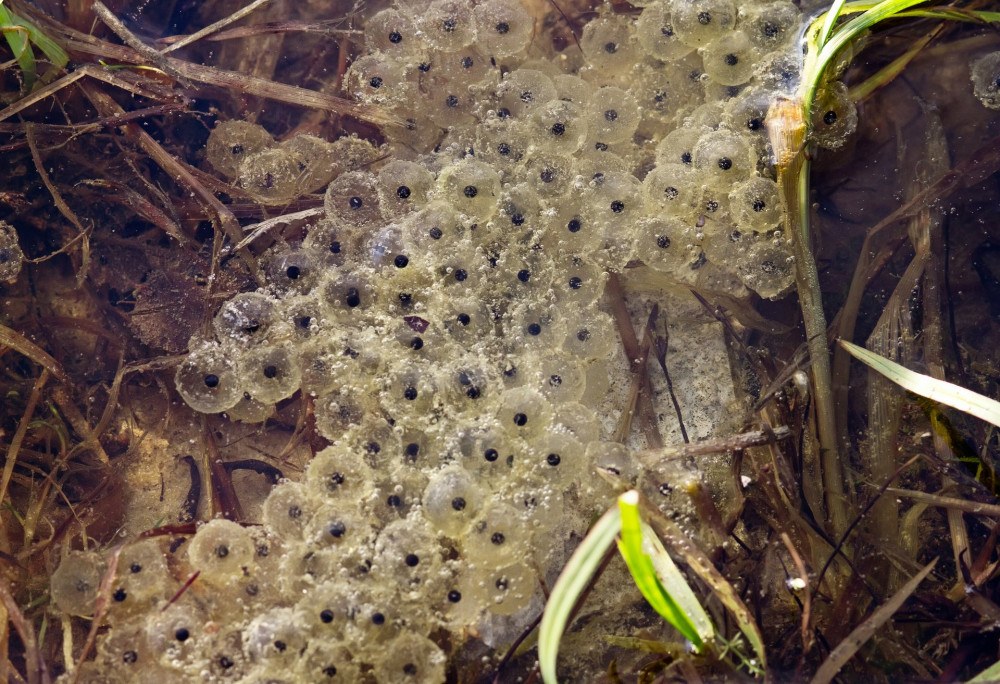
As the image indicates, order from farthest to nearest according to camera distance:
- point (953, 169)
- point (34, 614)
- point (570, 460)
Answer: point (953, 169) → point (34, 614) → point (570, 460)

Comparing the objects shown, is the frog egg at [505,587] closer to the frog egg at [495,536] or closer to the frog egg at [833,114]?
the frog egg at [495,536]

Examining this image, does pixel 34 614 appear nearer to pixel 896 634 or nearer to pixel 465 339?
pixel 465 339

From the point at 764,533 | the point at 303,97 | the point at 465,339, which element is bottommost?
the point at 764,533

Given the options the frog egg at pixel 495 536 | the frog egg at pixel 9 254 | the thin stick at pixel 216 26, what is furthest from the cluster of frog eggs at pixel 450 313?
the frog egg at pixel 9 254

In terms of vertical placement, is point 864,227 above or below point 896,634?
above

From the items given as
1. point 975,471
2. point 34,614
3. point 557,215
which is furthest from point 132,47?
point 975,471

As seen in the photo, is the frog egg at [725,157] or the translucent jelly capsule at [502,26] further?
the translucent jelly capsule at [502,26]
